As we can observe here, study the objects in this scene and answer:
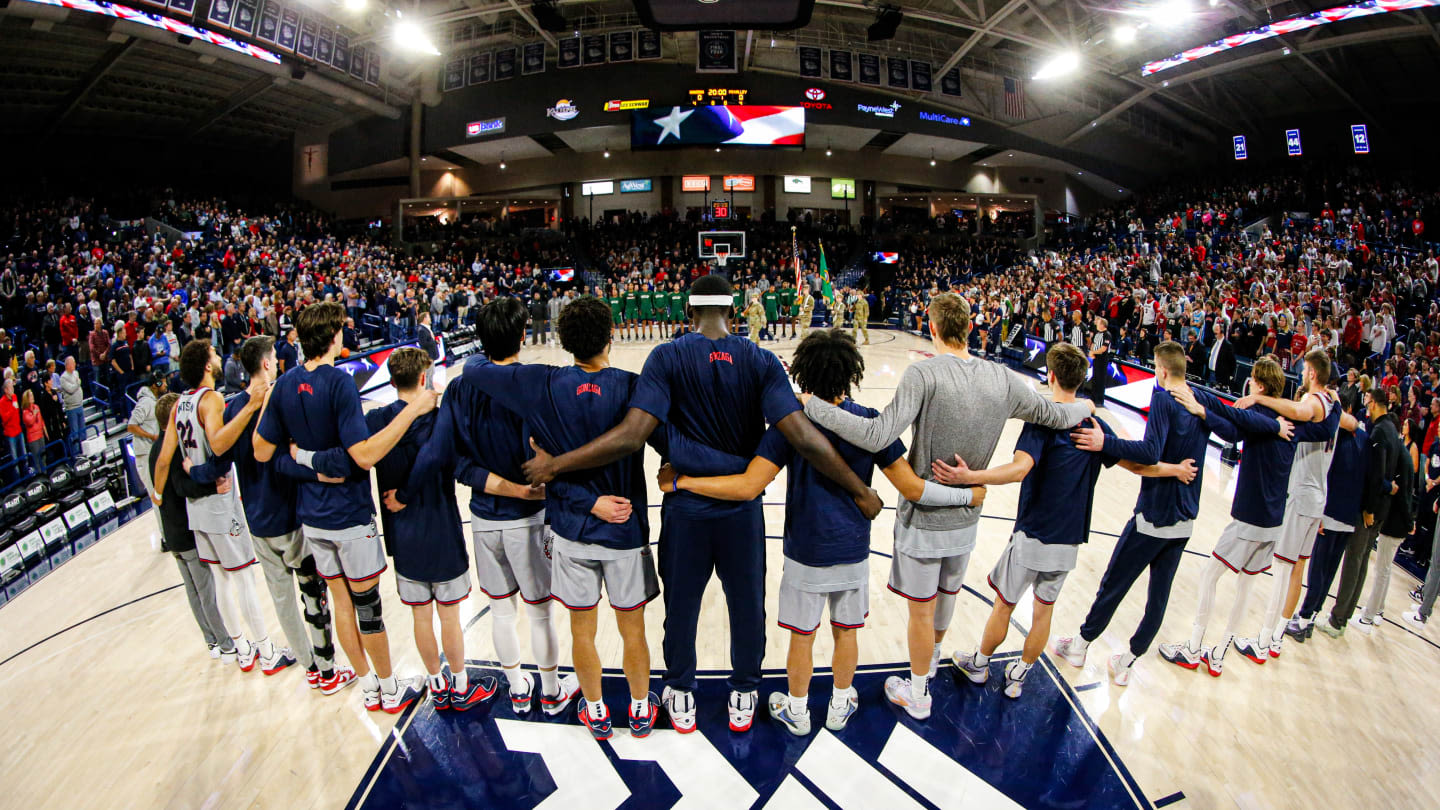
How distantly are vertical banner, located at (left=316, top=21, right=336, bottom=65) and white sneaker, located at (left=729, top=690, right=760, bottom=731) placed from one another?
2292 cm

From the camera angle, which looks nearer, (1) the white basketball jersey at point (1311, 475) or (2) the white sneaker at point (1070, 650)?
(1) the white basketball jersey at point (1311, 475)

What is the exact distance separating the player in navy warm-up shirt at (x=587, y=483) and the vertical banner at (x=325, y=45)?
22.0m

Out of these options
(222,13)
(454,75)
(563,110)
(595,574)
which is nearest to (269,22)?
(222,13)

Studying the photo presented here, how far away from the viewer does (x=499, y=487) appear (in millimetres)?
3340

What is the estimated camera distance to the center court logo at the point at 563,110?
25.8 m

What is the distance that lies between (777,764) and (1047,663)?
1.96 meters

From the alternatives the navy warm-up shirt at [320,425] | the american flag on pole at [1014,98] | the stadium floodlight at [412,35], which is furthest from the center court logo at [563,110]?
the navy warm-up shirt at [320,425]

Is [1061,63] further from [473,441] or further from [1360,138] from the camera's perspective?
[473,441]

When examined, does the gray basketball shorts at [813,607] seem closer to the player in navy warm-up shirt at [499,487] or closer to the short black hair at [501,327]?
the player in navy warm-up shirt at [499,487]

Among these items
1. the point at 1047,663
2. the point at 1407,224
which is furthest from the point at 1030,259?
the point at 1047,663

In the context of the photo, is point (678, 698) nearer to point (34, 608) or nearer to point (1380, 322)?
point (34, 608)

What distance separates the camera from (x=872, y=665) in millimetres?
4312

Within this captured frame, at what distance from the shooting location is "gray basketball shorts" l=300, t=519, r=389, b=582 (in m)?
3.51

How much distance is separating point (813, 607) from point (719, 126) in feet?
82.0
